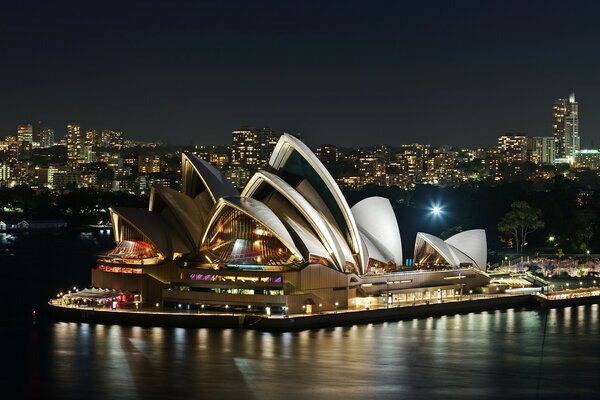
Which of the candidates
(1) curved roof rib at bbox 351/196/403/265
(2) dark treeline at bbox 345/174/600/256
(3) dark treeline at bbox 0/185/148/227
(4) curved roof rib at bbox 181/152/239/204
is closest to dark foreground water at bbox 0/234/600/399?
(1) curved roof rib at bbox 351/196/403/265

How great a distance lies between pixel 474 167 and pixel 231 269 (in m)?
150

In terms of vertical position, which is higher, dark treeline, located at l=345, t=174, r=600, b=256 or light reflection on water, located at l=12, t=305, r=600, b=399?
dark treeline, located at l=345, t=174, r=600, b=256

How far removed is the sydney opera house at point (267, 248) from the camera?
41.8 meters

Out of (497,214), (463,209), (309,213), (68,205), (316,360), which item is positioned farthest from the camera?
(68,205)

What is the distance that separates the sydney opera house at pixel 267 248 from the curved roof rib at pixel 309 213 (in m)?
0.03

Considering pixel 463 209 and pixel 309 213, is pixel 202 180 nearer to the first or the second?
pixel 309 213

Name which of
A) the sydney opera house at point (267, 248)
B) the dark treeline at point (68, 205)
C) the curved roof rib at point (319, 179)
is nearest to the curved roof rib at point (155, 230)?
the sydney opera house at point (267, 248)

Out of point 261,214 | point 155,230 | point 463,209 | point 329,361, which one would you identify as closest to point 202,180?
point 155,230

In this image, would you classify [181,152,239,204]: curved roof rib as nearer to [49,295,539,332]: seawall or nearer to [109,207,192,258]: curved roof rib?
[109,207,192,258]: curved roof rib

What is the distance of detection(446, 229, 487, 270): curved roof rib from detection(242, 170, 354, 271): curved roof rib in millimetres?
8480

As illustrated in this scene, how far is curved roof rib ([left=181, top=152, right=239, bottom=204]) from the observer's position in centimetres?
4459

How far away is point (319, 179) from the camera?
44219 mm

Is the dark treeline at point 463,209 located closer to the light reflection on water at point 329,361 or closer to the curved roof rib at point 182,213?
the curved roof rib at point 182,213

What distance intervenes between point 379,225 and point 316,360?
1355cm
